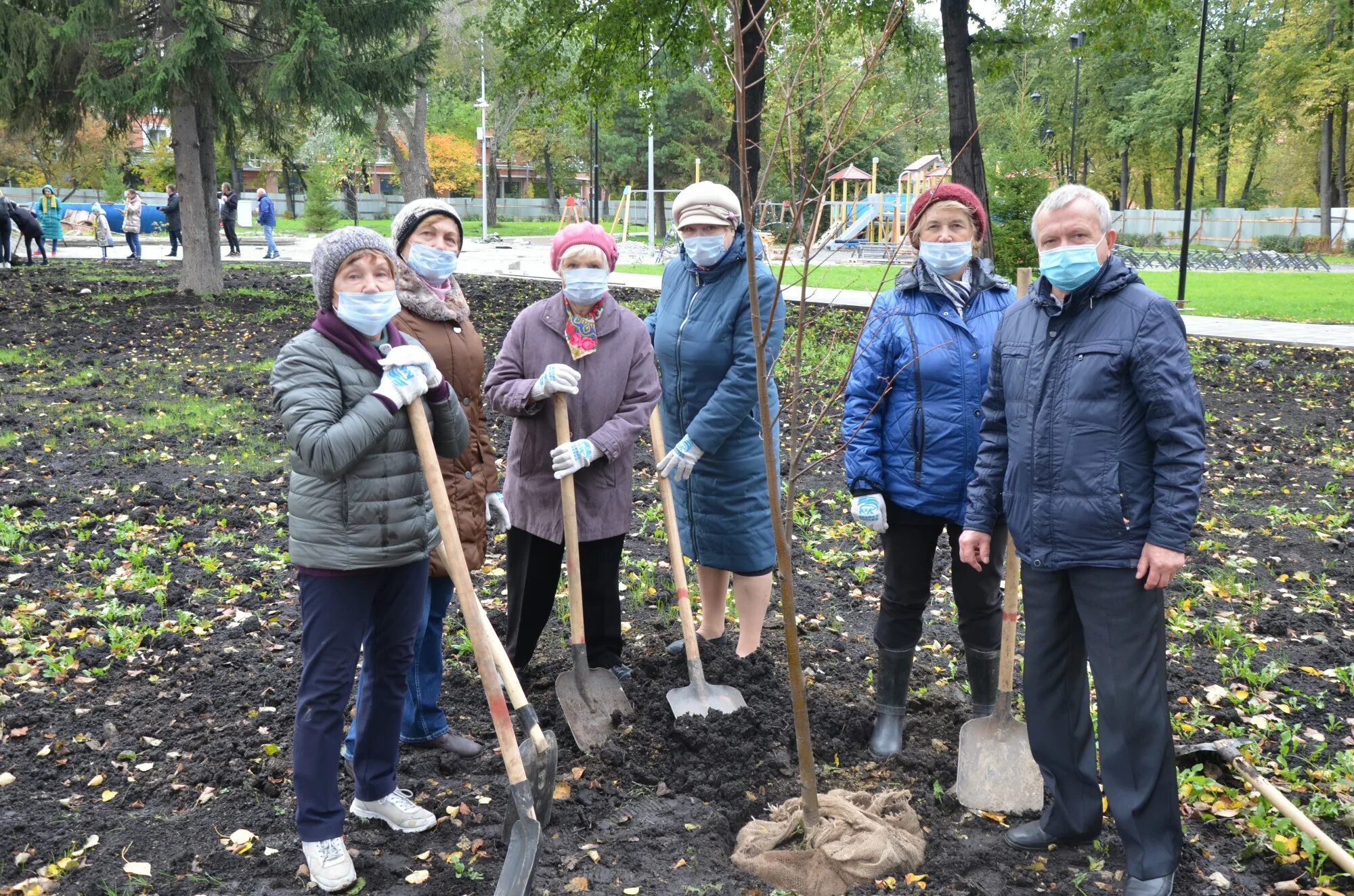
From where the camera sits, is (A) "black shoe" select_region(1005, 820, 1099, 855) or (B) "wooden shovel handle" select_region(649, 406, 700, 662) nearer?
(A) "black shoe" select_region(1005, 820, 1099, 855)

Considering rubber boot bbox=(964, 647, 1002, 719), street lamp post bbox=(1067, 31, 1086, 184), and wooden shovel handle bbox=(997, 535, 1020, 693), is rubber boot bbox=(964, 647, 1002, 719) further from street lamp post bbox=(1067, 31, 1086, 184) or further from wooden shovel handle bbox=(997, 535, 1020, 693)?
street lamp post bbox=(1067, 31, 1086, 184)

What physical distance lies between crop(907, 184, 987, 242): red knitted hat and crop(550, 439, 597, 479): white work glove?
137 cm

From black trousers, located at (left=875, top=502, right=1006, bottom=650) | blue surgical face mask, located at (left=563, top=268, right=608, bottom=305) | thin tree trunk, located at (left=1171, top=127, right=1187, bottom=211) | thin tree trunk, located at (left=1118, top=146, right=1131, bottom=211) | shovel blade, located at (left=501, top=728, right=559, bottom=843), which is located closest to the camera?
shovel blade, located at (left=501, top=728, right=559, bottom=843)

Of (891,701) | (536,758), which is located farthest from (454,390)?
(891,701)

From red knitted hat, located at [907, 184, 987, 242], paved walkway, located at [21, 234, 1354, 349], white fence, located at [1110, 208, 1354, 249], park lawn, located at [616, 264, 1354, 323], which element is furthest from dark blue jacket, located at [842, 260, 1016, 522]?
white fence, located at [1110, 208, 1354, 249]

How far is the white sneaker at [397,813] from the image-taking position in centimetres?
341

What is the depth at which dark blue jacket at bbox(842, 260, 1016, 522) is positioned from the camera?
3.67 metres

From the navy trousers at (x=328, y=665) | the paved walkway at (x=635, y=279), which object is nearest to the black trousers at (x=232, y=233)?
the paved walkway at (x=635, y=279)

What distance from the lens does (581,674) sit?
13.5 feet

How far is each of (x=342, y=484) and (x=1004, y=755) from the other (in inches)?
91.7

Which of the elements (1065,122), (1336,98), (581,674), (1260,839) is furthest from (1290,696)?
(1065,122)

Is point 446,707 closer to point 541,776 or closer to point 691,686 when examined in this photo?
point 691,686

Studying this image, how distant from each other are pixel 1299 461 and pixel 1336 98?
35378mm

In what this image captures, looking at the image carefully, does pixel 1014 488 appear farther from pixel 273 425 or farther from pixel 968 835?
pixel 273 425
